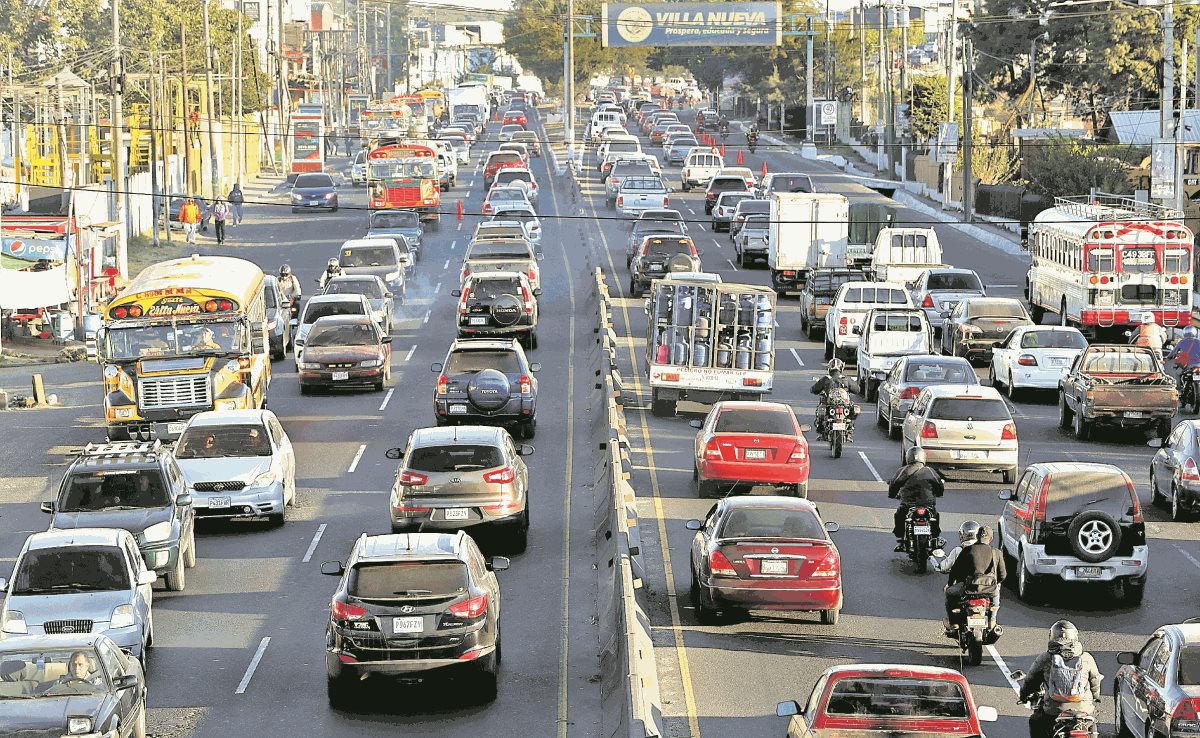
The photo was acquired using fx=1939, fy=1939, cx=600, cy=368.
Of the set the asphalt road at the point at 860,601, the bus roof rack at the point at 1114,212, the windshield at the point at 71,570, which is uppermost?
the bus roof rack at the point at 1114,212

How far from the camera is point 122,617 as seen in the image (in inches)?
753

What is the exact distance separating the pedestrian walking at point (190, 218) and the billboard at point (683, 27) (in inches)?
1973

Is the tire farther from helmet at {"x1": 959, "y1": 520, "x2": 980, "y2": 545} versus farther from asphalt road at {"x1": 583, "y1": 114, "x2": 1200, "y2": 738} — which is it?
helmet at {"x1": 959, "y1": 520, "x2": 980, "y2": 545}

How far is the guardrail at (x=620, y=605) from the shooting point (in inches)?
594

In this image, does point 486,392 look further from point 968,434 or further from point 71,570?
point 71,570

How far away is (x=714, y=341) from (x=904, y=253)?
17.2 metres

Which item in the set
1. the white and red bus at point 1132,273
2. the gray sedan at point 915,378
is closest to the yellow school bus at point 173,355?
the gray sedan at point 915,378

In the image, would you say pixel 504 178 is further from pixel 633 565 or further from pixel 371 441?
pixel 633 565

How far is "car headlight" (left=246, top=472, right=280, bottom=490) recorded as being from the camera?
86.1 ft

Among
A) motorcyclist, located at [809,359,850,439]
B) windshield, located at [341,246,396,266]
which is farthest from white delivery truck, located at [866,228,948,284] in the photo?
motorcyclist, located at [809,359,850,439]

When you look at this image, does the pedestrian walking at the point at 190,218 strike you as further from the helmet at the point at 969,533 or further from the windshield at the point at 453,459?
the helmet at the point at 969,533

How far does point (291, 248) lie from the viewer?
6812 centimetres

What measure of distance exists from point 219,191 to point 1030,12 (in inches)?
1633

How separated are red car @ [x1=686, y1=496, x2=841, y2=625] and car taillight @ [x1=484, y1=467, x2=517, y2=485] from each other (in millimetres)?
4086
